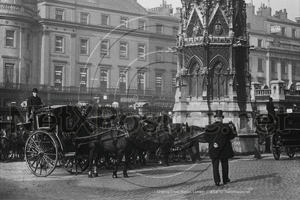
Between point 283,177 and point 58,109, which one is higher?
point 58,109

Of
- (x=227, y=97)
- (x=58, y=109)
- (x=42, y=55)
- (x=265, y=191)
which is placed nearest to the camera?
(x=265, y=191)

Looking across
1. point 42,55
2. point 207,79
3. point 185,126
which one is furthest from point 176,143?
point 42,55

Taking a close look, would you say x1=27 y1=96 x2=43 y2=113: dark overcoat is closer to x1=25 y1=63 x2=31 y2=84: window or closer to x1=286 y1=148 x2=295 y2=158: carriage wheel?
x1=286 y1=148 x2=295 y2=158: carriage wheel

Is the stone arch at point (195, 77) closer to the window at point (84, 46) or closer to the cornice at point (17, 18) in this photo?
the cornice at point (17, 18)

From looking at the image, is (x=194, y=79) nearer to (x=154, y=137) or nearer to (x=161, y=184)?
(x=154, y=137)

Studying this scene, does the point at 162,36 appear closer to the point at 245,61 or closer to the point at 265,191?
the point at 245,61

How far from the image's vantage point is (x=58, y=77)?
49.7m

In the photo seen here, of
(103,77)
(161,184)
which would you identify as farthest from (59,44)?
(161,184)

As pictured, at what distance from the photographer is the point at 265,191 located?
450 inches

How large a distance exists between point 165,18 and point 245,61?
34.4m

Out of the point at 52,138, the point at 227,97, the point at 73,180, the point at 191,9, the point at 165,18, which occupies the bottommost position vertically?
the point at 73,180

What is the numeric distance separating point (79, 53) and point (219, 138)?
39818mm

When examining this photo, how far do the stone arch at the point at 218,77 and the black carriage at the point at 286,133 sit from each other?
181 inches

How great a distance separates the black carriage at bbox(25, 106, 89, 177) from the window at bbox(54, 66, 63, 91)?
109 ft
